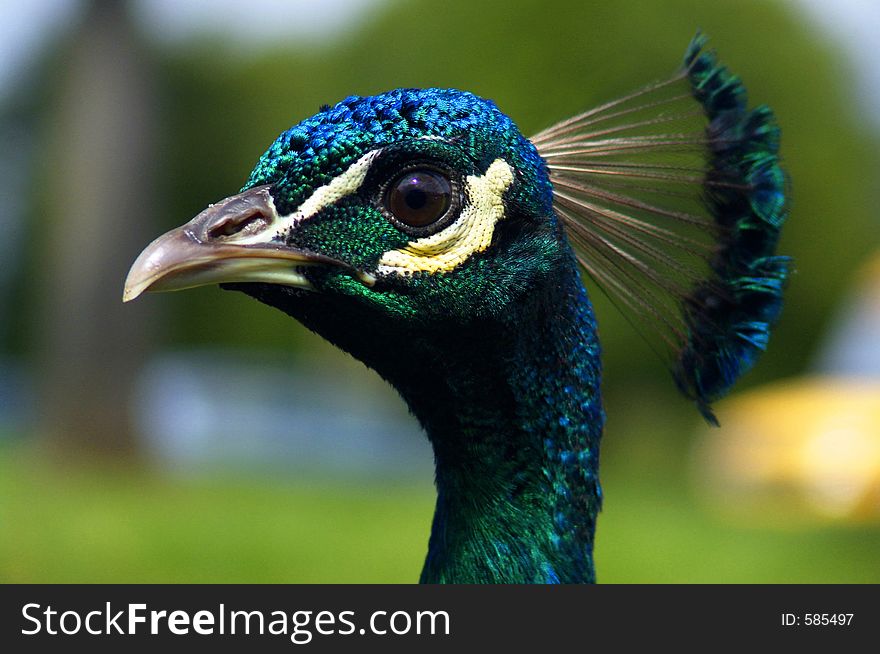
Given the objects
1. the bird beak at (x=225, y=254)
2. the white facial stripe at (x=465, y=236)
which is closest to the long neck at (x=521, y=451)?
the white facial stripe at (x=465, y=236)

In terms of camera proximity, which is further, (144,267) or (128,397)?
(128,397)

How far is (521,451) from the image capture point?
126 cm

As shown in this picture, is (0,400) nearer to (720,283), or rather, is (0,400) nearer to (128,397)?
(128,397)

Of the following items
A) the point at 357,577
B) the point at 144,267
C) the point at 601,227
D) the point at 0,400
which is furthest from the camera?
the point at 0,400

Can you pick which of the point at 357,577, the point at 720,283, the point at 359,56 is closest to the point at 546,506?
the point at 720,283

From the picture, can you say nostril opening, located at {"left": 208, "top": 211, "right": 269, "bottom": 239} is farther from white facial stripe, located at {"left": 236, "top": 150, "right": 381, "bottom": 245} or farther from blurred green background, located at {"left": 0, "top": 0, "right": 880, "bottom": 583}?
blurred green background, located at {"left": 0, "top": 0, "right": 880, "bottom": 583}

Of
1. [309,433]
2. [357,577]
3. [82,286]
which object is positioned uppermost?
[309,433]

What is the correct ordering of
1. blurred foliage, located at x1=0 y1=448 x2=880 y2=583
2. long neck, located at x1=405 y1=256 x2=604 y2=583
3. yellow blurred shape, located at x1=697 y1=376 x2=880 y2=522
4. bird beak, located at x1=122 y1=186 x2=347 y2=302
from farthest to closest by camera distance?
yellow blurred shape, located at x1=697 y1=376 x2=880 y2=522, blurred foliage, located at x1=0 y1=448 x2=880 y2=583, long neck, located at x1=405 y1=256 x2=604 y2=583, bird beak, located at x1=122 y1=186 x2=347 y2=302

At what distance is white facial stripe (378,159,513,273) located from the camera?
1.11 metres

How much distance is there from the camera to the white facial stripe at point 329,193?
109 centimetres

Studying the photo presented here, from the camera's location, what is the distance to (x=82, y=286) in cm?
550

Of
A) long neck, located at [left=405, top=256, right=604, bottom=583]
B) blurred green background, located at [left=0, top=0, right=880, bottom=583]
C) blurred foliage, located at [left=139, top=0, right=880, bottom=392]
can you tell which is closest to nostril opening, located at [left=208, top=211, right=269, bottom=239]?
long neck, located at [left=405, top=256, right=604, bottom=583]

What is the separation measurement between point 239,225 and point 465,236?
24 centimetres

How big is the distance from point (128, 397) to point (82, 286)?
24.9 inches
